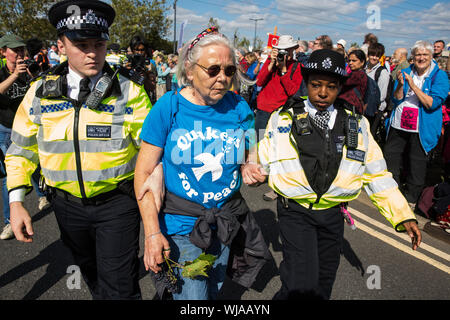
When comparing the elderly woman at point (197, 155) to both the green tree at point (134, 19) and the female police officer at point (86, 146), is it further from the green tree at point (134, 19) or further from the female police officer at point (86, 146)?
the green tree at point (134, 19)

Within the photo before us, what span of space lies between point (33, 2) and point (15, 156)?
31.6 meters

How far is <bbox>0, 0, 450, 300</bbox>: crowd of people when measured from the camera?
182cm

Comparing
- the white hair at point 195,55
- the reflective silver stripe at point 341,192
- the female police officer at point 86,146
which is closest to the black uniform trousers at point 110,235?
the female police officer at point 86,146

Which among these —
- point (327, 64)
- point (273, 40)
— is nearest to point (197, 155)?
point (327, 64)

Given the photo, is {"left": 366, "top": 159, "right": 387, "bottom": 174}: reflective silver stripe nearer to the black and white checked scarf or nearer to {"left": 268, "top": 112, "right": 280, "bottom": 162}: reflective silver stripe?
the black and white checked scarf

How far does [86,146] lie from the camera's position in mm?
1920

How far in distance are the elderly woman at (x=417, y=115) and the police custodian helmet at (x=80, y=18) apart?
4100mm

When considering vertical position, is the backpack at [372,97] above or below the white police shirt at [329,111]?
above

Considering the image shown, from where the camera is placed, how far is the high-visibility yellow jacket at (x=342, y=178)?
2.12m

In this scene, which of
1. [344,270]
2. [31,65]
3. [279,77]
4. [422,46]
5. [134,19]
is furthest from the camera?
[134,19]

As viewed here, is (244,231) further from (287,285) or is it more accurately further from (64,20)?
(64,20)

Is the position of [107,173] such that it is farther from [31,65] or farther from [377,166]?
[31,65]

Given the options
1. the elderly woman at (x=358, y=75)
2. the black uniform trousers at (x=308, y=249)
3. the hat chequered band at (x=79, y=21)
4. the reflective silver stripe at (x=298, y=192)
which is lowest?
the black uniform trousers at (x=308, y=249)

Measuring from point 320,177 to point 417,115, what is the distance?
347 cm
